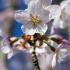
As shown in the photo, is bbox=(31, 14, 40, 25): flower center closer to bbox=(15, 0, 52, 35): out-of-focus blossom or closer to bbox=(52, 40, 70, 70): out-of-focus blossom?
bbox=(15, 0, 52, 35): out-of-focus blossom

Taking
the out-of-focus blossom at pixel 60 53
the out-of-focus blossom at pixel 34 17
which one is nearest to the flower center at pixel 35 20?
the out-of-focus blossom at pixel 34 17

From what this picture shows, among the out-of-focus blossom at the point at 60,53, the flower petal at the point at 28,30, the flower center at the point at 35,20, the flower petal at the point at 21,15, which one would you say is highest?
the flower petal at the point at 21,15

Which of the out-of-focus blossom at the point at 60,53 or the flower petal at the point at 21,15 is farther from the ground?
the flower petal at the point at 21,15

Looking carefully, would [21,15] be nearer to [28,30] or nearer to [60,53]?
[28,30]

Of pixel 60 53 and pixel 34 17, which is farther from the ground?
pixel 34 17

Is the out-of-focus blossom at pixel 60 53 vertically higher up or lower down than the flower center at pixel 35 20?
lower down

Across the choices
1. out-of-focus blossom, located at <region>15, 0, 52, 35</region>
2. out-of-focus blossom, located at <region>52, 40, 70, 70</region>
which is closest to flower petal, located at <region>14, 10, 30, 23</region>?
out-of-focus blossom, located at <region>15, 0, 52, 35</region>

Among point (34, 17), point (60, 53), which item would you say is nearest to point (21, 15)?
point (34, 17)

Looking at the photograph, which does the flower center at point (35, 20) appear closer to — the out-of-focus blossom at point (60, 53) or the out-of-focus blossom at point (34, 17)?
the out-of-focus blossom at point (34, 17)

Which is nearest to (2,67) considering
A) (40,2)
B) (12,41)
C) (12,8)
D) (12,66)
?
(12,66)

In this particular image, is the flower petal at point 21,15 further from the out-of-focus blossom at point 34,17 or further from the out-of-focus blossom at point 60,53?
the out-of-focus blossom at point 60,53
